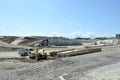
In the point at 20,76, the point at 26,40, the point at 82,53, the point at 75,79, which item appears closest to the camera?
the point at 75,79

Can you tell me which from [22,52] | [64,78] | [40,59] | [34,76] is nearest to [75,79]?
[64,78]

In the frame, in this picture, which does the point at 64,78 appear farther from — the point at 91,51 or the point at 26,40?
the point at 26,40

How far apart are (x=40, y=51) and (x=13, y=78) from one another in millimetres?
14410

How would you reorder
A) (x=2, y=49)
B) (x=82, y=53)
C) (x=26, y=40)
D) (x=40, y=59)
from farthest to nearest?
(x=26, y=40) < (x=2, y=49) < (x=82, y=53) < (x=40, y=59)

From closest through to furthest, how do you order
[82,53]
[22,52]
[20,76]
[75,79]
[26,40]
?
[75,79] → [20,76] → [82,53] → [22,52] → [26,40]

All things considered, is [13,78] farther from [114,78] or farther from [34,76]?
[114,78]

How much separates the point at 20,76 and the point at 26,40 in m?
65.8

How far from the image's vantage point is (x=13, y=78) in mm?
16891

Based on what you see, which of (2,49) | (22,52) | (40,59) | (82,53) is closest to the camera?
(40,59)

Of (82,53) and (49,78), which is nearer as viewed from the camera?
(49,78)

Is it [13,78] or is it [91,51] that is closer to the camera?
[13,78]

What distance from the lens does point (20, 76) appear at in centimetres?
1777

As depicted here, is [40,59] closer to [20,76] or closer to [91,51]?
[91,51]

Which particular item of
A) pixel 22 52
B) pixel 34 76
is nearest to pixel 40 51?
pixel 22 52
